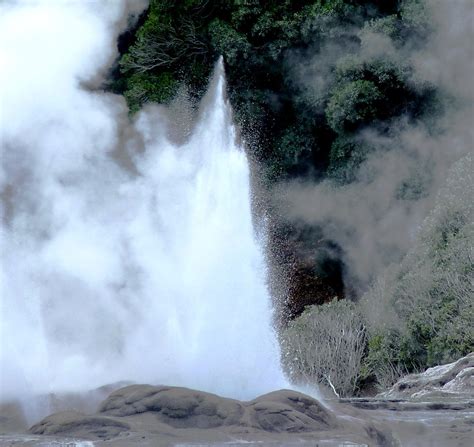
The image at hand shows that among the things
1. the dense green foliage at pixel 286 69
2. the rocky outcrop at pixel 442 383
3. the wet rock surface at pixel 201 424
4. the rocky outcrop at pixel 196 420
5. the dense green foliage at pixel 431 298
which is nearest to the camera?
the wet rock surface at pixel 201 424

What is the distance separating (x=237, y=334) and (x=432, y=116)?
13343 mm

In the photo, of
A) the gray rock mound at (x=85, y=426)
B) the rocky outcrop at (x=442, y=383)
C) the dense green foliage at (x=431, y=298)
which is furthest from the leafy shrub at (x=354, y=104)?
the gray rock mound at (x=85, y=426)

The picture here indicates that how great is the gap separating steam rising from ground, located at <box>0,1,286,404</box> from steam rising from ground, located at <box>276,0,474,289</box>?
12.4 feet

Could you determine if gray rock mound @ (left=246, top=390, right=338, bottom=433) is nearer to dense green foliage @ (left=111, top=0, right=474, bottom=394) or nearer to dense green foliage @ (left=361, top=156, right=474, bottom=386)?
dense green foliage @ (left=361, top=156, right=474, bottom=386)

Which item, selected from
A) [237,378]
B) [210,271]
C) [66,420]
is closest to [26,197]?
[210,271]

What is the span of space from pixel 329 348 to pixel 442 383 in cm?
604

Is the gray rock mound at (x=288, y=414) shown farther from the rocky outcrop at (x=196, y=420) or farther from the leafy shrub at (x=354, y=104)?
the leafy shrub at (x=354, y=104)

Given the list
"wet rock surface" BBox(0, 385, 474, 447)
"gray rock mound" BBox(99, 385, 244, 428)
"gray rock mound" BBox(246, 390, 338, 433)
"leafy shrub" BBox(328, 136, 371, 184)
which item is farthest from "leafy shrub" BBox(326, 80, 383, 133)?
"gray rock mound" BBox(99, 385, 244, 428)

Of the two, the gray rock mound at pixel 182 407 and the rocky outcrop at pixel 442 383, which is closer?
the gray rock mound at pixel 182 407

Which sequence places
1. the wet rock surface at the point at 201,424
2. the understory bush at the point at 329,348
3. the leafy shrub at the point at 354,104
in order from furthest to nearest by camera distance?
the leafy shrub at the point at 354,104, the understory bush at the point at 329,348, the wet rock surface at the point at 201,424

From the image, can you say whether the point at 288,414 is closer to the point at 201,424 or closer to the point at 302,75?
the point at 201,424

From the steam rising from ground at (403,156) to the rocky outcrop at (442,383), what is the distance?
22.9ft

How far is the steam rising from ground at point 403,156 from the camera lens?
25844mm

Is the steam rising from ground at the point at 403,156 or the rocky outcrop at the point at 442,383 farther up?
the steam rising from ground at the point at 403,156
